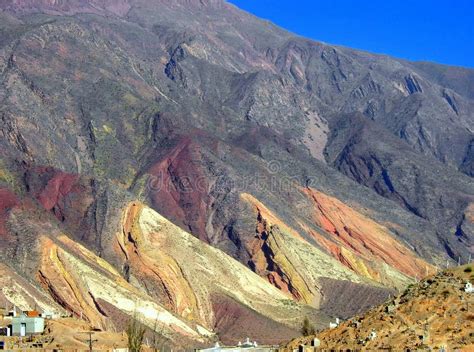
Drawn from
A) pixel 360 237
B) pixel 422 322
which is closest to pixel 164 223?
pixel 360 237

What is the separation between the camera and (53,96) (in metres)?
185

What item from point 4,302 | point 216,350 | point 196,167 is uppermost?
point 196,167

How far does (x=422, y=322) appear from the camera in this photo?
1481 inches

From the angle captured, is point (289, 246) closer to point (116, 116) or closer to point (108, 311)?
point (108, 311)

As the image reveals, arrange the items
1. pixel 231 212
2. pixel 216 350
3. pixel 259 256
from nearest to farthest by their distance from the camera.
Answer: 1. pixel 216 350
2. pixel 259 256
3. pixel 231 212

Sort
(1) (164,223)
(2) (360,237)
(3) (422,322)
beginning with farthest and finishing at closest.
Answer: (2) (360,237), (1) (164,223), (3) (422,322)

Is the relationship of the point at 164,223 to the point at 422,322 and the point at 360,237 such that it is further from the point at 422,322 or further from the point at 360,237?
the point at 422,322

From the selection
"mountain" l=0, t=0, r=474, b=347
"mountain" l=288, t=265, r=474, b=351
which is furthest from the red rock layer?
"mountain" l=288, t=265, r=474, b=351

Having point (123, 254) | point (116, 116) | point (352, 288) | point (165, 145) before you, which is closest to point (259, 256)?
point (352, 288)

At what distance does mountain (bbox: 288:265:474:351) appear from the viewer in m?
36.1

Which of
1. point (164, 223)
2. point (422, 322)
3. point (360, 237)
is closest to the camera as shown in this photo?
point (422, 322)

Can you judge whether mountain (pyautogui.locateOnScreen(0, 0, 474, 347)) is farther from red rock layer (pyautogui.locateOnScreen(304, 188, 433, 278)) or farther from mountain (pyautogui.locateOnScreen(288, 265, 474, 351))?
mountain (pyautogui.locateOnScreen(288, 265, 474, 351))

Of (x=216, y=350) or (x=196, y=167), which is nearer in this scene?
(x=216, y=350)

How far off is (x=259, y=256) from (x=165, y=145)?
4031 centimetres
